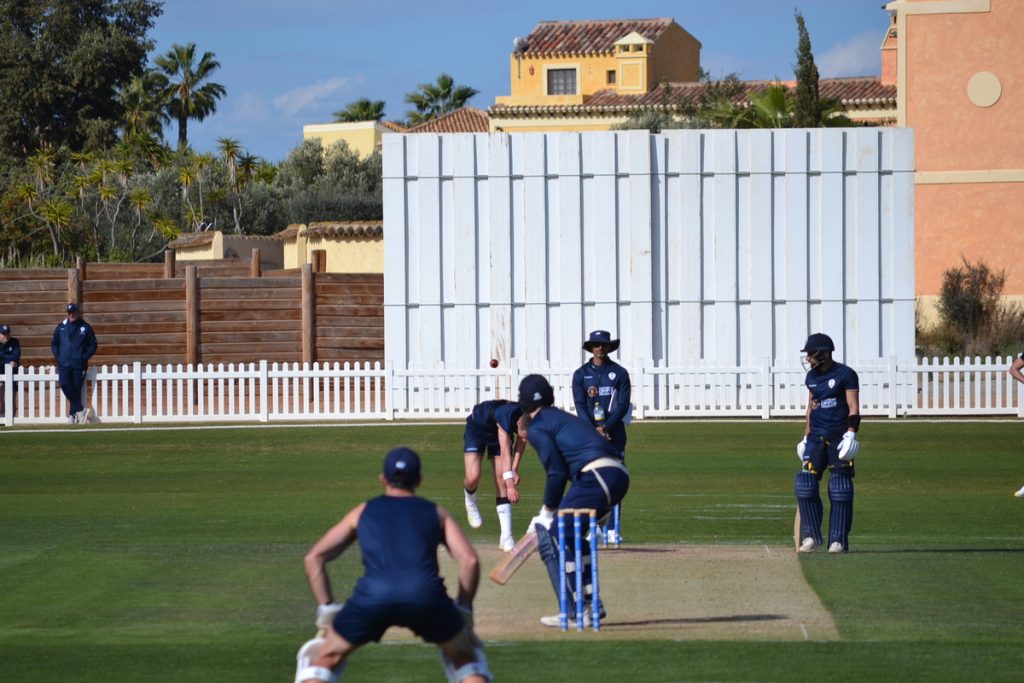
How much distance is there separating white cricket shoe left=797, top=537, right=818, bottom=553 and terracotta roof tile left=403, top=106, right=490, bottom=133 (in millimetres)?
59813

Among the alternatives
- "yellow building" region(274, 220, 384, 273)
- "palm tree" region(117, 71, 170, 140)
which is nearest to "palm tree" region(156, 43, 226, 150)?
"palm tree" region(117, 71, 170, 140)

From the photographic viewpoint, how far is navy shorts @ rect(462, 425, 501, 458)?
526 inches

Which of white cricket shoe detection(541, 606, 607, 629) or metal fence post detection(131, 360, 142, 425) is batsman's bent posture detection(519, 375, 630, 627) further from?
metal fence post detection(131, 360, 142, 425)

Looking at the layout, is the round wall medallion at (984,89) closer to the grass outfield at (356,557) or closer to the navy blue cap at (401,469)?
the grass outfield at (356,557)

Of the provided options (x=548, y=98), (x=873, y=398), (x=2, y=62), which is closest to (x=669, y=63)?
(x=548, y=98)

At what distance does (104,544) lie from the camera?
13.9m

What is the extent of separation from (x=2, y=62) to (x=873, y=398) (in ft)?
168

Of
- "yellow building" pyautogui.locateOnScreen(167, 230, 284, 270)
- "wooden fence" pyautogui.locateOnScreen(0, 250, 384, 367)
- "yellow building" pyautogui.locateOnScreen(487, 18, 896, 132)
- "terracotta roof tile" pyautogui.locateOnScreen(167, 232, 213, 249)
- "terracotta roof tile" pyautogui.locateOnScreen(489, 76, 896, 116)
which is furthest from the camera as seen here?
"yellow building" pyautogui.locateOnScreen(487, 18, 896, 132)

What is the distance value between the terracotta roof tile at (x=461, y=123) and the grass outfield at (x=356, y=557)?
4889cm

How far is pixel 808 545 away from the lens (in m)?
12.9

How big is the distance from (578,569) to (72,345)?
1782 centimetres

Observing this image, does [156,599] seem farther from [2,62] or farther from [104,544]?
[2,62]

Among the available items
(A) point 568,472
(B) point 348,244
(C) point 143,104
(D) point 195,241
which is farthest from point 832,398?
(C) point 143,104

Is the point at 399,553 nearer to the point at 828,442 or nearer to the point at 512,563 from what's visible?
the point at 512,563
